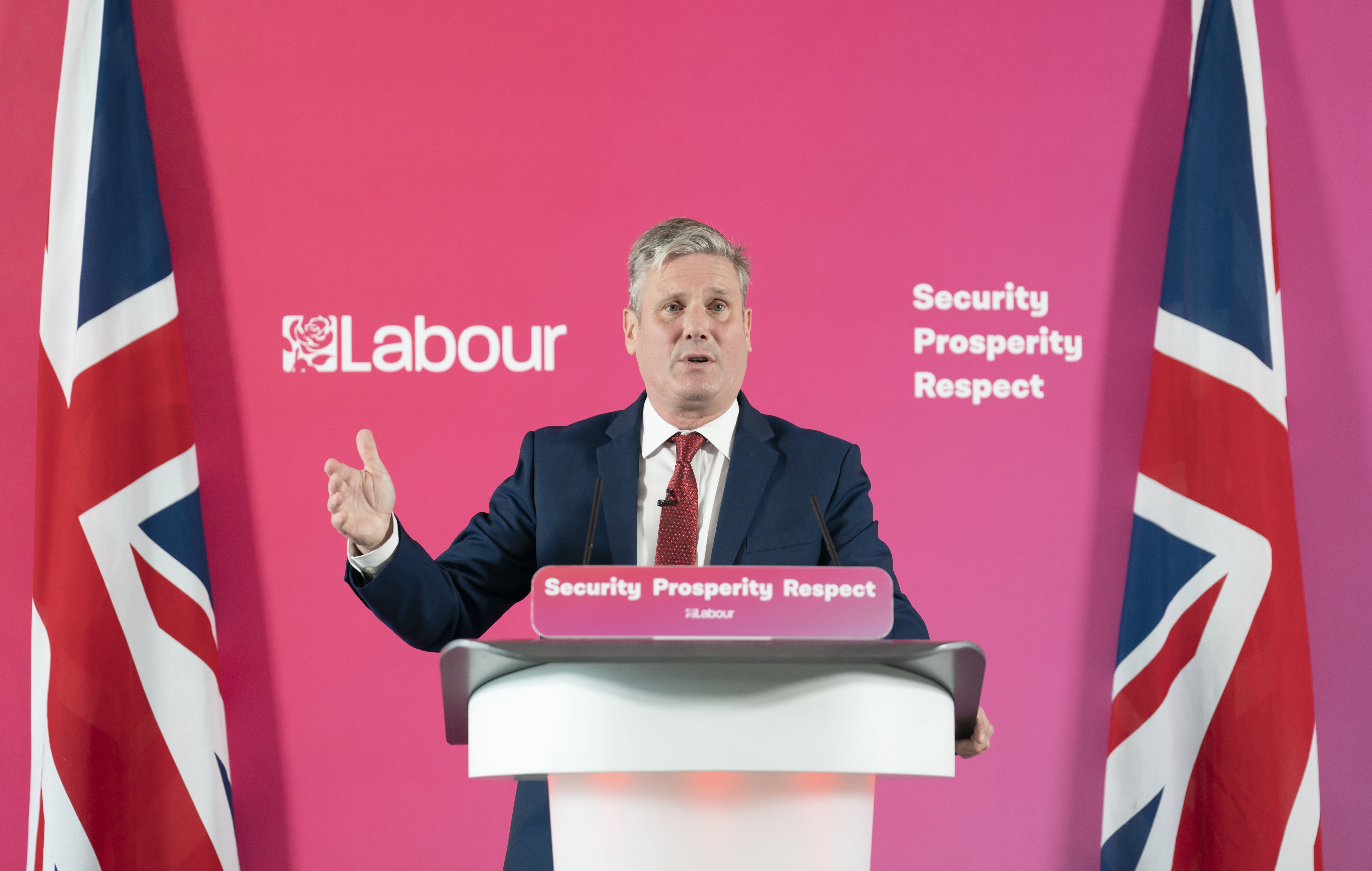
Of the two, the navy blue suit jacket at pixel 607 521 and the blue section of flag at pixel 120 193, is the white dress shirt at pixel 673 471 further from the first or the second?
the blue section of flag at pixel 120 193

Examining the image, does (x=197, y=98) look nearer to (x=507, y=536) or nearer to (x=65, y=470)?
(x=65, y=470)

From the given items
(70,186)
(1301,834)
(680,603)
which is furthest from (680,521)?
(70,186)

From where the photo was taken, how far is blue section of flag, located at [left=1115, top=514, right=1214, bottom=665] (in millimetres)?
2730

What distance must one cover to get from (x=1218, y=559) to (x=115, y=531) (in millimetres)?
2775

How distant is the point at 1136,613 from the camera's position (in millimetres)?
2768

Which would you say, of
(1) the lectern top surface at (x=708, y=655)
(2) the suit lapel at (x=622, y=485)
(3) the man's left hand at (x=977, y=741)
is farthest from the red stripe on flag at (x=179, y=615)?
(3) the man's left hand at (x=977, y=741)

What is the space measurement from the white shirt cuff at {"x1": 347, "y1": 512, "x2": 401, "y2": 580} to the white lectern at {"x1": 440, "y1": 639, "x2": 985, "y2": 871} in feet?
1.41

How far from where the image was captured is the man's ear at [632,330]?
1.93 m

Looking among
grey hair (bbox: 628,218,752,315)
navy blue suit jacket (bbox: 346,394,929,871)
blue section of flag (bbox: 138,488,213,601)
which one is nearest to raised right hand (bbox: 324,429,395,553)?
navy blue suit jacket (bbox: 346,394,929,871)

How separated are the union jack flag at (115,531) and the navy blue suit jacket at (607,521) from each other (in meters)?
1.22

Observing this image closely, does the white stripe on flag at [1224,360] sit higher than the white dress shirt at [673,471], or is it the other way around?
the white stripe on flag at [1224,360]

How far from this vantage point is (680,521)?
66.1 inches

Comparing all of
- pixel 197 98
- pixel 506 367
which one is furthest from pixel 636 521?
pixel 197 98

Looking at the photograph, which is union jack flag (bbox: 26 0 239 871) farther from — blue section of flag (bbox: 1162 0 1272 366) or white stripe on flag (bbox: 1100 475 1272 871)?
blue section of flag (bbox: 1162 0 1272 366)
